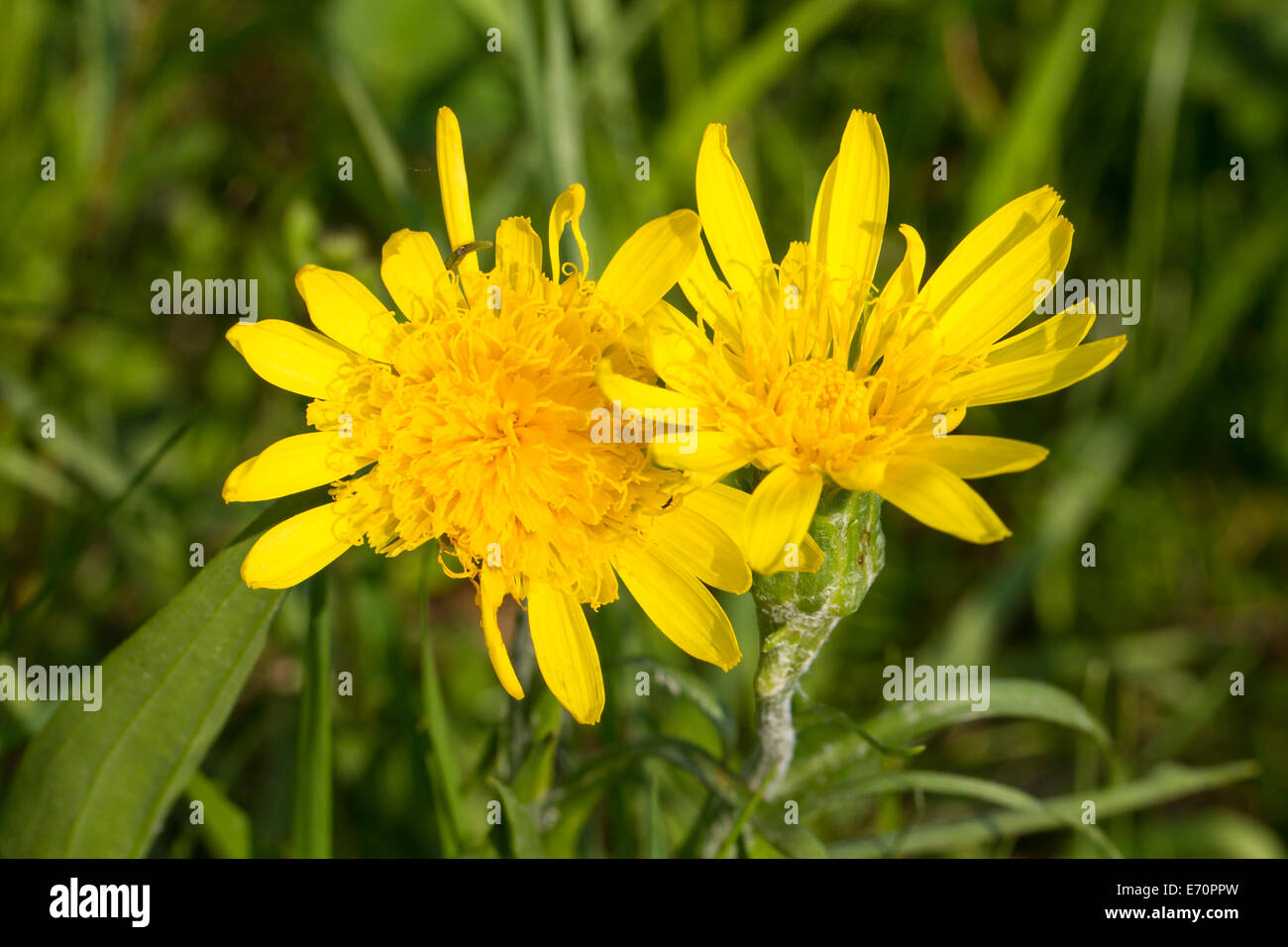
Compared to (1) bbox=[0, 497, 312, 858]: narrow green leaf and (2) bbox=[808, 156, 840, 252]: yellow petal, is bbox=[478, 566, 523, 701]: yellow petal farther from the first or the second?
(2) bbox=[808, 156, 840, 252]: yellow petal

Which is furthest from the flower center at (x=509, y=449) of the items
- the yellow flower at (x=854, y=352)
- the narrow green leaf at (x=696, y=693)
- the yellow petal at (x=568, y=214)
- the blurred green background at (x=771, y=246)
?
the blurred green background at (x=771, y=246)

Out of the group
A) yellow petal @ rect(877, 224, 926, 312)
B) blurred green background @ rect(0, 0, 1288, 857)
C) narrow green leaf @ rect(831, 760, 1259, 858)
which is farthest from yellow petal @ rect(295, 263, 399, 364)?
narrow green leaf @ rect(831, 760, 1259, 858)

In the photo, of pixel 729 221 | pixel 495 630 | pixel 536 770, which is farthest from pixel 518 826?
pixel 729 221

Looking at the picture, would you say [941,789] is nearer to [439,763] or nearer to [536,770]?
[536,770]

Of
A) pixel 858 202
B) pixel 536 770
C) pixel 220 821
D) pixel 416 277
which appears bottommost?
pixel 220 821

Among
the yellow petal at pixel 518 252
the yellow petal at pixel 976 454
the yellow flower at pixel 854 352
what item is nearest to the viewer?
the yellow petal at pixel 976 454

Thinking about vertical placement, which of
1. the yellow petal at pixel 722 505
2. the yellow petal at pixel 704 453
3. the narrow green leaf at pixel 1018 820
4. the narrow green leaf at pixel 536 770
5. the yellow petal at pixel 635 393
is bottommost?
the narrow green leaf at pixel 1018 820

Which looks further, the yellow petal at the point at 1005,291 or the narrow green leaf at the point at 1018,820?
the narrow green leaf at the point at 1018,820

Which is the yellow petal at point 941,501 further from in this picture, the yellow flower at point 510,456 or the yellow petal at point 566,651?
the yellow petal at point 566,651
